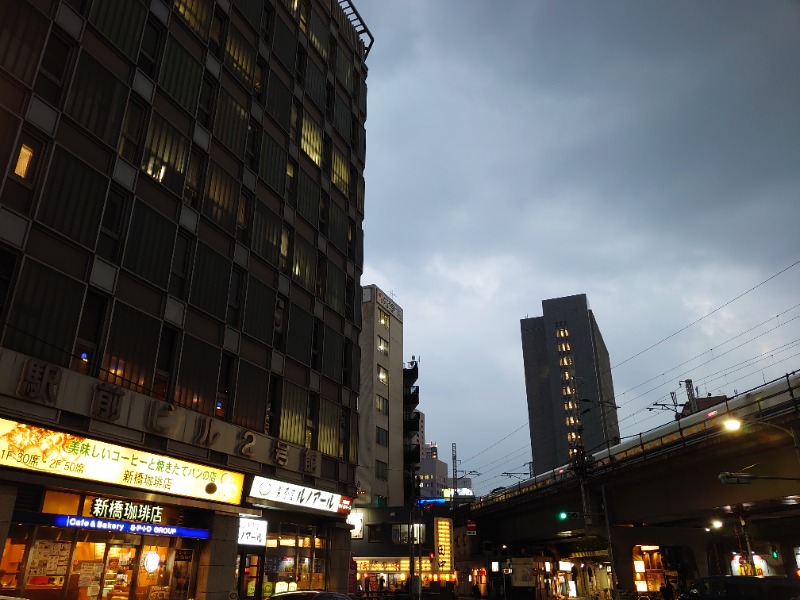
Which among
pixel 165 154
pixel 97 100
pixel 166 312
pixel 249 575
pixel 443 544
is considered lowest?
pixel 249 575

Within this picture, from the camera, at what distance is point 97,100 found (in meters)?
19.0

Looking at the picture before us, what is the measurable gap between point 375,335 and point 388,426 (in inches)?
442

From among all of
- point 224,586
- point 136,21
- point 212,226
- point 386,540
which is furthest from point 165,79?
point 386,540

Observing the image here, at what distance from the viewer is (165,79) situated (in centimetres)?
2241

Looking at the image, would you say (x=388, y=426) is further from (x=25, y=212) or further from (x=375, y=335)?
(x=25, y=212)

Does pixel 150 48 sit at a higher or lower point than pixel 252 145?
lower

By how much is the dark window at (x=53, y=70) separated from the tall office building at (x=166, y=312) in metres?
0.07

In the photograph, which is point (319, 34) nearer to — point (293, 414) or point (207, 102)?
point (207, 102)

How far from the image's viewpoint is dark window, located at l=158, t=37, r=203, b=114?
2255 cm

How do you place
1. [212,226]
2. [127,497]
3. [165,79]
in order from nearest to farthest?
1. [127,497]
2. [165,79]
3. [212,226]

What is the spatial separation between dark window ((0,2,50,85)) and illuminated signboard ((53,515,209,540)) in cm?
1263

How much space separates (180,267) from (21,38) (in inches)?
346

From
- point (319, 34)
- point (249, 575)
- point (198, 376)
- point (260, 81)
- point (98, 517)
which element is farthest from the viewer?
point (319, 34)

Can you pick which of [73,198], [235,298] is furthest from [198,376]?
[73,198]
